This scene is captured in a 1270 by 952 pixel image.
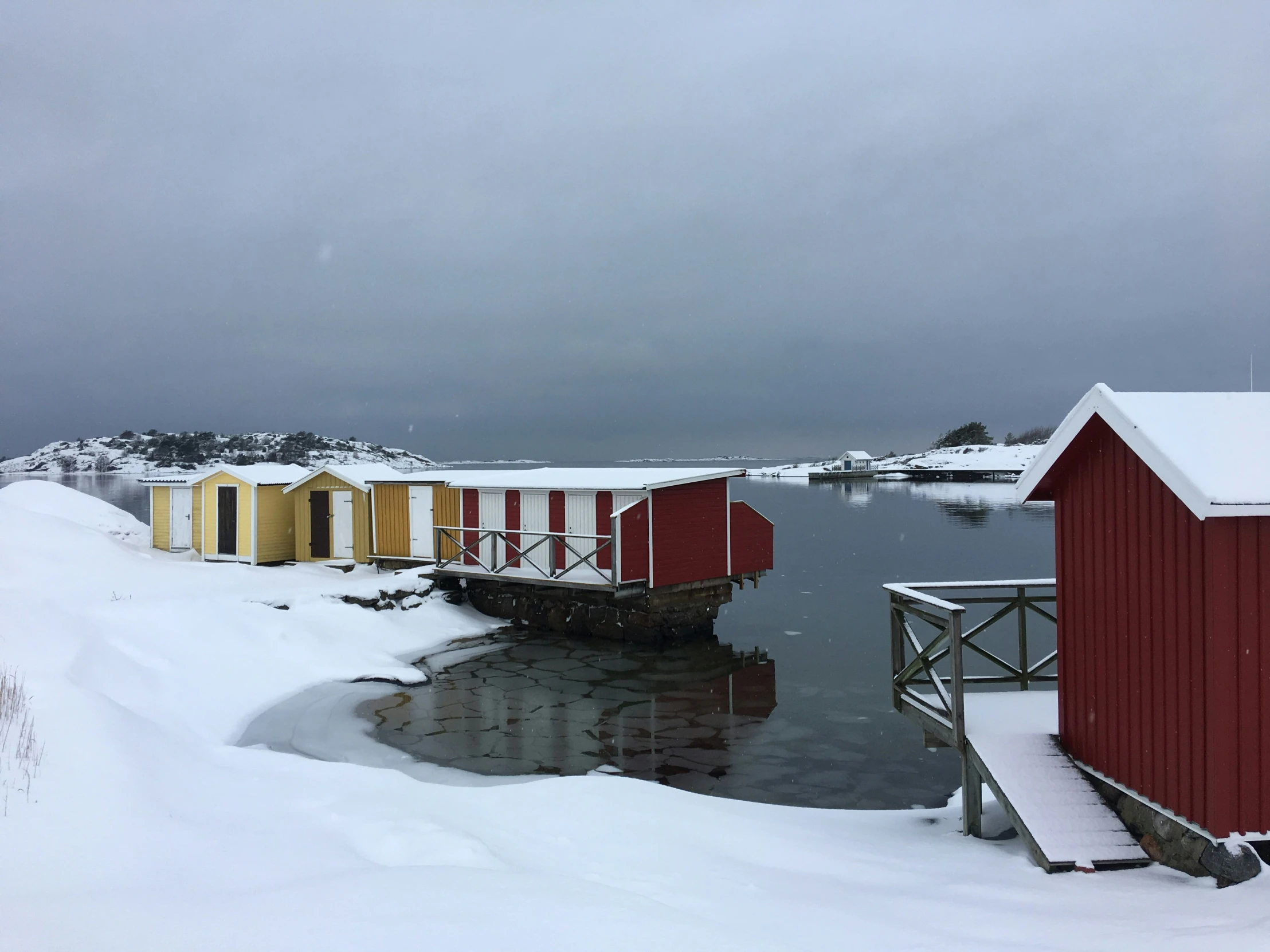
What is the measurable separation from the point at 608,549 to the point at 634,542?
102cm

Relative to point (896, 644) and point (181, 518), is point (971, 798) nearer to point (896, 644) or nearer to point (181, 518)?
point (896, 644)

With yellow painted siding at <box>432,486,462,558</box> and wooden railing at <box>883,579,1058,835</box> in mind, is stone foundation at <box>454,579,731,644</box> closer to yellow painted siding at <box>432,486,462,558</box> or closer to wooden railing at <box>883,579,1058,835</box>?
yellow painted siding at <box>432,486,462,558</box>

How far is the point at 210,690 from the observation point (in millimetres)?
13703

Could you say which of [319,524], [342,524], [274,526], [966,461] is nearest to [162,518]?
[274,526]

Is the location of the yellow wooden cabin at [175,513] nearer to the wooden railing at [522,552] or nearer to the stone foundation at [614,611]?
the wooden railing at [522,552]

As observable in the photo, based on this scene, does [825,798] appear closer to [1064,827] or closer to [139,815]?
[1064,827]

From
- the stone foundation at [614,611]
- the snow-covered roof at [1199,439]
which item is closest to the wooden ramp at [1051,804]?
the snow-covered roof at [1199,439]

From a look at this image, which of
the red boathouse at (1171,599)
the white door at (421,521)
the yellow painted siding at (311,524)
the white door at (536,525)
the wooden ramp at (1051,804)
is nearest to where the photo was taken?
the red boathouse at (1171,599)

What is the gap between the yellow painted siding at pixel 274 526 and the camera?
2592 centimetres

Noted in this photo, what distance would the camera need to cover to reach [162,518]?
28562mm

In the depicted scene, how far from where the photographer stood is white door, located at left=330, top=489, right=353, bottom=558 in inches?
1038

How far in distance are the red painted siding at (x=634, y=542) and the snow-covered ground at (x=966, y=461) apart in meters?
113

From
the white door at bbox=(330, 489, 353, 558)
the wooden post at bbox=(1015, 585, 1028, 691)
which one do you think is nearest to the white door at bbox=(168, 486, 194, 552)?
the white door at bbox=(330, 489, 353, 558)

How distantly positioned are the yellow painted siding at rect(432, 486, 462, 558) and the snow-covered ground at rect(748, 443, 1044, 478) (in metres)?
111
